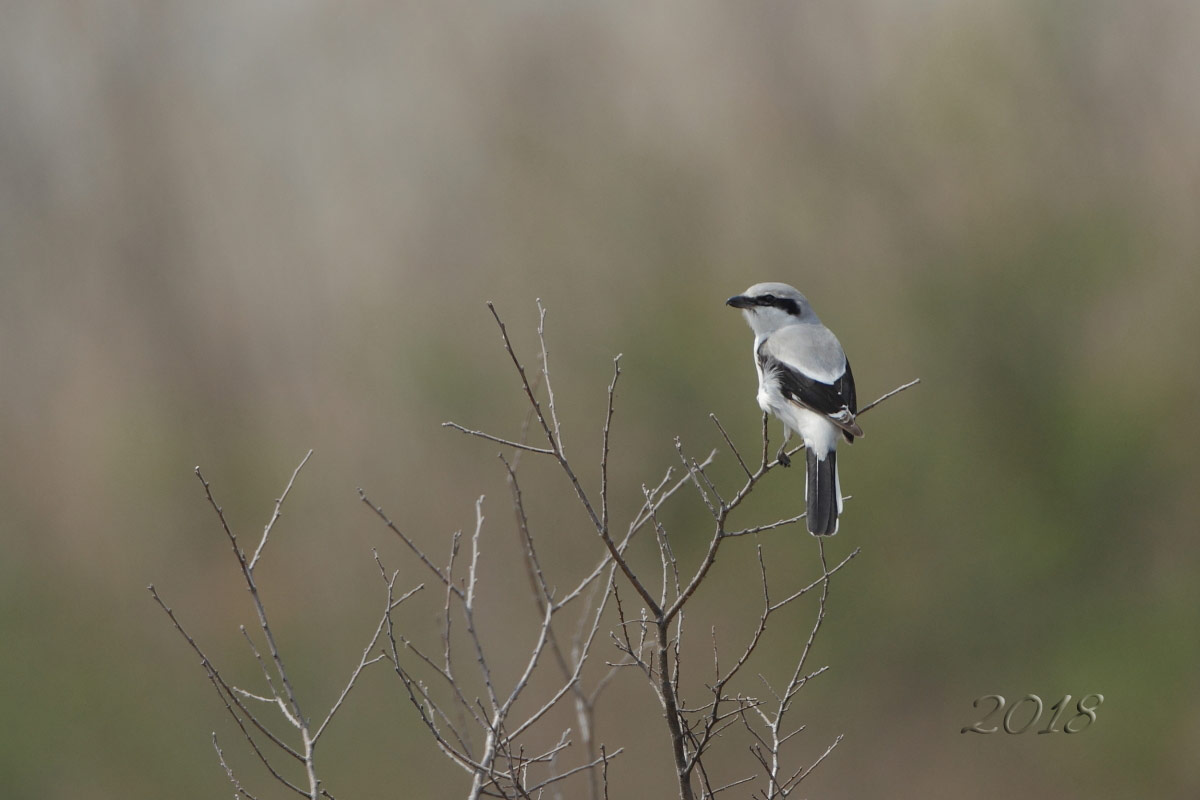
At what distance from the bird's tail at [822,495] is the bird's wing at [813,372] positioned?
0.14 meters

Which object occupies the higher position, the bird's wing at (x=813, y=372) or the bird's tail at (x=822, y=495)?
the bird's wing at (x=813, y=372)

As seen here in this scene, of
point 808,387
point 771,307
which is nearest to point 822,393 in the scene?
point 808,387

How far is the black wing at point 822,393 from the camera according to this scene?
3.88 metres

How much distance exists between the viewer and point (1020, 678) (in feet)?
34.4

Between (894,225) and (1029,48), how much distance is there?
6.66ft

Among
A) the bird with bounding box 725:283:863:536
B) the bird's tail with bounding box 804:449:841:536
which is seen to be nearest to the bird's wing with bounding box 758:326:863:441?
the bird with bounding box 725:283:863:536

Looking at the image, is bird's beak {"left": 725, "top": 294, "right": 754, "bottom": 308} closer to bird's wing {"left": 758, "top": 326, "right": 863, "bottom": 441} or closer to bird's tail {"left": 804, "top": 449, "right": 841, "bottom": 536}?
bird's wing {"left": 758, "top": 326, "right": 863, "bottom": 441}

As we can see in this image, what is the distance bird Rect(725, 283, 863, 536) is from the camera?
3895mm

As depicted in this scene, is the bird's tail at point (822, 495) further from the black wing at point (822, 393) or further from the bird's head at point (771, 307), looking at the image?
the bird's head at point (771, 307)

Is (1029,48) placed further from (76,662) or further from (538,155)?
(76,662)

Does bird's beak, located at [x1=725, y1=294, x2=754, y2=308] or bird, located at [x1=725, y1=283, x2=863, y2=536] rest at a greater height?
bird's beak, located at [x1=725, y1=294, x2=754, y2=308]

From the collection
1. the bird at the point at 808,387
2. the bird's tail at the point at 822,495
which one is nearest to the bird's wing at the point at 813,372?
the bird at the point at 808,387

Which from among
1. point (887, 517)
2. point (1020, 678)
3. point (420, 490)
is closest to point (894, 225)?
point (887, 517)

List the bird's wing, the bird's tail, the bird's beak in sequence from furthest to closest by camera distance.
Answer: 1. the bird's beak
2. the bird's wing
3. the bird's tail
